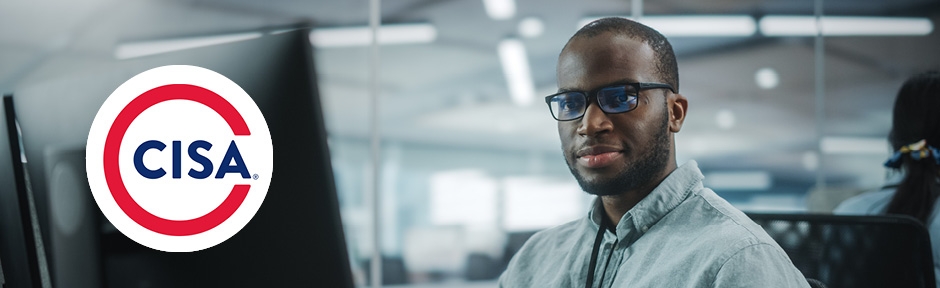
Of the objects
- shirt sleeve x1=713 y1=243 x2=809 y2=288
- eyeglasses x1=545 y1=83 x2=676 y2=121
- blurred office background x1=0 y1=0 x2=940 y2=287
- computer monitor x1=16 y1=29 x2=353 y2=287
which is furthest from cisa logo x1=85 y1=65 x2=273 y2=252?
blurred office background x1=0 y1=0 x2=940 y2=287

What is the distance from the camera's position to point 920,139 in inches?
66.2

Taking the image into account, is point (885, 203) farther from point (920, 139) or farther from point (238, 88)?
point (238, 88)

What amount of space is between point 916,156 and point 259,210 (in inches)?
68.0

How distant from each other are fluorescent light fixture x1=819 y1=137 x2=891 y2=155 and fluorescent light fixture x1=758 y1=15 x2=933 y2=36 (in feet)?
2.07

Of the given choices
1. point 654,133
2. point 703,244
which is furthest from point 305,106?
point 654,133

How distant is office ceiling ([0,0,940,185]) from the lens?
3.63 m

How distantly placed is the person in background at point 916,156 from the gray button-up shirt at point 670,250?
3.25ft

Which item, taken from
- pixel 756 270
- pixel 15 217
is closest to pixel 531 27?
pixel 756 270

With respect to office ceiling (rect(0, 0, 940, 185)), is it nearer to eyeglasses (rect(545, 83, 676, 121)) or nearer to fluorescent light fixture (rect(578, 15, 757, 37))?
fluorescent light fixture (rect(578, 15, 757, 37))

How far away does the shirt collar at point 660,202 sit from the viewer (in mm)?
921

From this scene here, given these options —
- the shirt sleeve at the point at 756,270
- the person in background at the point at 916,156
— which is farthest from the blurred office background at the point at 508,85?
the shirt sleeve at the point at 756,270

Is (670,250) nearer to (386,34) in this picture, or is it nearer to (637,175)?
(637,175)

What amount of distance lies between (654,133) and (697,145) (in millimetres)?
3379

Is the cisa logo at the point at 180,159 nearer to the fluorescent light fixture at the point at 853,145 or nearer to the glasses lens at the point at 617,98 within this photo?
the glasses lens at the point at 617,98
